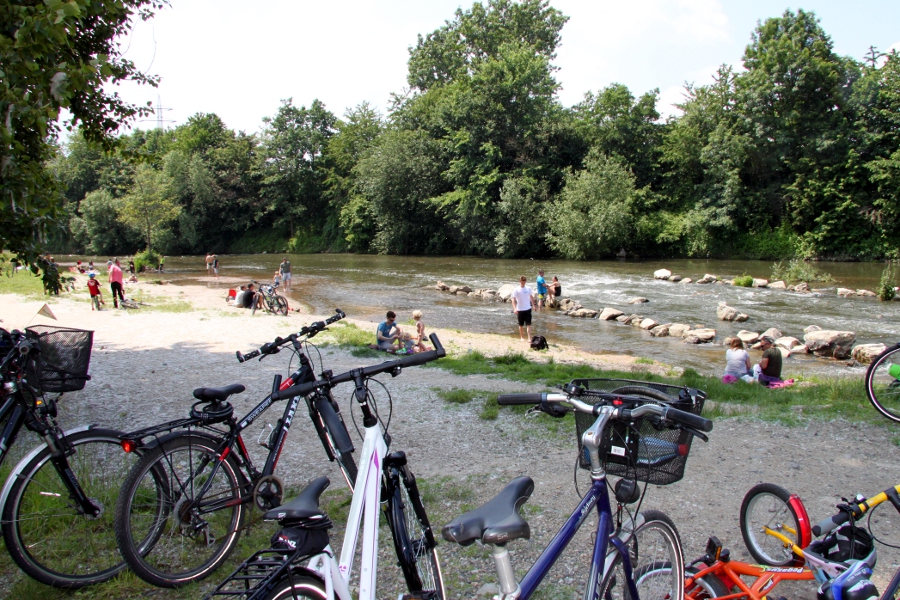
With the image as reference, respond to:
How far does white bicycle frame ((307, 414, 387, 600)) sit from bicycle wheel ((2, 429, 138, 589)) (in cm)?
174

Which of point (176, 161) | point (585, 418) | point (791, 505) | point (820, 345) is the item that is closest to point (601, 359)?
→ point (820, 345)

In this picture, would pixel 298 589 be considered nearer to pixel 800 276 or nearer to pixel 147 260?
pixel 800 276

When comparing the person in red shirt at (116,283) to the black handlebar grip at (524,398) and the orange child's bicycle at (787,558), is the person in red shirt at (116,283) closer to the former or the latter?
the black handlebar grip at (524,398)

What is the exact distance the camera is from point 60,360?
3707 mm

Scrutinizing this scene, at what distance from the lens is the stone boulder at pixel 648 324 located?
17.8m

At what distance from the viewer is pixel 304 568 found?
195 centimetres

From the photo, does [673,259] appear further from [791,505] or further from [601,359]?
[791,505]

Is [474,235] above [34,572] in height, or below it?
above

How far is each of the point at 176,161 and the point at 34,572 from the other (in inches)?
A: 2608

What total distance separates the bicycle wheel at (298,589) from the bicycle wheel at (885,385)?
17.8 feet

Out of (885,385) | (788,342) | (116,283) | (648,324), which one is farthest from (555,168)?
(885,385)

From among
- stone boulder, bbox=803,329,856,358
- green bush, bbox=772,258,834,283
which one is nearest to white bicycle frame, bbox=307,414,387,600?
stone boulder, bbox=803,329,856,358

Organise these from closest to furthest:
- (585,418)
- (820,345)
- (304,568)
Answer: (304,568), (585,418), (820,345)

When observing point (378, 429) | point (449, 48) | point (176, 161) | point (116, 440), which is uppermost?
point (449, 48)
